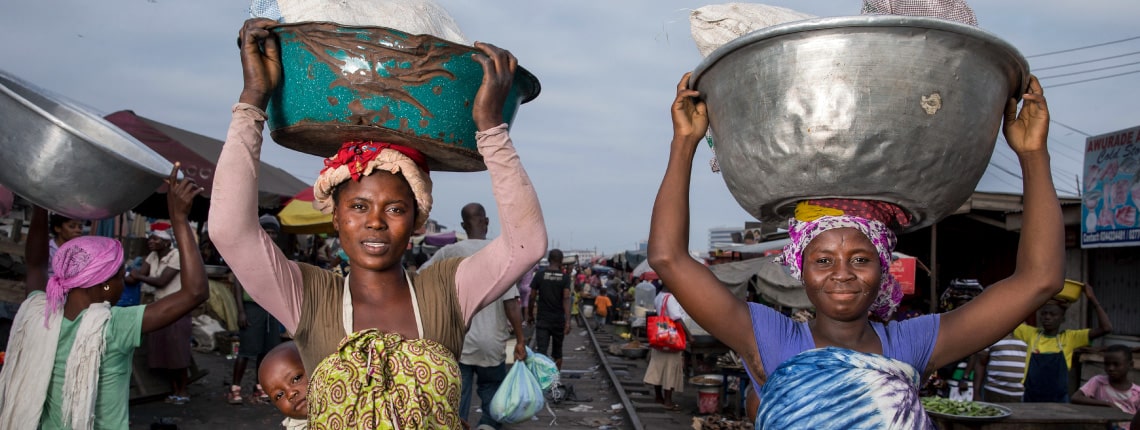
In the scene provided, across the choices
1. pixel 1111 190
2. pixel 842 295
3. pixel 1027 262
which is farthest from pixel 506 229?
pixel 1111 190

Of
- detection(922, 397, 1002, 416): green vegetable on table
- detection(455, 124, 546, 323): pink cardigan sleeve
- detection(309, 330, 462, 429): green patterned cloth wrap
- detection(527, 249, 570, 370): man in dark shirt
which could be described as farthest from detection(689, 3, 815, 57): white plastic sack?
detection(527, 249, 570, 370): man in dark shirt

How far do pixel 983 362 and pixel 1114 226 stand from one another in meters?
3.59

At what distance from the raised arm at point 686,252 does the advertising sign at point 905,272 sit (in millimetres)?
8060

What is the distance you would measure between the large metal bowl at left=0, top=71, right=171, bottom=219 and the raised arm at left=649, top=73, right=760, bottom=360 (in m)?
1.98

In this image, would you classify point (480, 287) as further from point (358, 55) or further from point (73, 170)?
point (73, 170)

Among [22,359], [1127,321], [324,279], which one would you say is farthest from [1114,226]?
[22,359]

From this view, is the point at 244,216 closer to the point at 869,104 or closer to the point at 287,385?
the point at 287,385

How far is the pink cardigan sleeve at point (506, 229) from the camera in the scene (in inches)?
85.2

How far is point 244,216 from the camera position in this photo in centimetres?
207

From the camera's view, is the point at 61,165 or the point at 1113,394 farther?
the point at 1113,394

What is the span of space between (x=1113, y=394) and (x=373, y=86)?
21.9 ft

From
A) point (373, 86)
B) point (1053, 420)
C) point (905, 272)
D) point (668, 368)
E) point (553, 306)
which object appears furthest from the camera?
point (553, 306)

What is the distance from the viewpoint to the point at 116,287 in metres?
3.62

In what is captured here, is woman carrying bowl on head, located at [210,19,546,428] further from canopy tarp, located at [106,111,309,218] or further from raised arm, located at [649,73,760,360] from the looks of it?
canopy tarp, located at [106,111,309,218]
